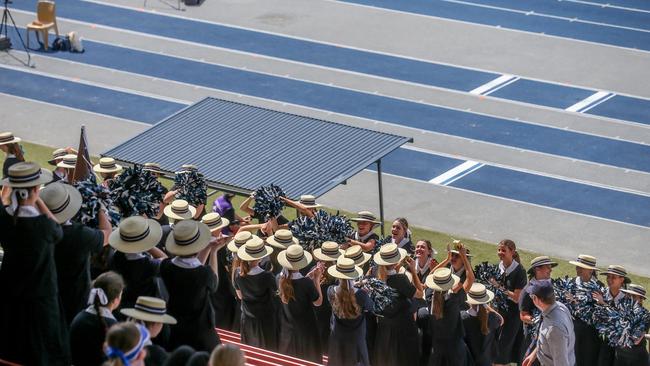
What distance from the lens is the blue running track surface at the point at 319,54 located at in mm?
21750

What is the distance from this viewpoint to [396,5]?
88.3 feet

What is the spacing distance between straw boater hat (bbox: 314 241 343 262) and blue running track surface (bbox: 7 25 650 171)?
878 cm

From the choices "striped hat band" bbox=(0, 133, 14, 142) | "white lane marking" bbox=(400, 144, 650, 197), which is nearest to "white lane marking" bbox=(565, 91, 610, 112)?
"white lane marking" bbox=(400, 144, 650, 197)

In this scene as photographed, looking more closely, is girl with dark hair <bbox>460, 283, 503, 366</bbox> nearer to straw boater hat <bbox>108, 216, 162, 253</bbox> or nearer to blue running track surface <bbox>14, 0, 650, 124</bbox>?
straw boater hat <bbox>108, 216, 162, 253</bbox>

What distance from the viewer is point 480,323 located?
11.3m

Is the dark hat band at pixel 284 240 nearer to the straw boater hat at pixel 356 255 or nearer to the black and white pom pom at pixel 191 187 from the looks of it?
the straw boater hat at pixel 356 255

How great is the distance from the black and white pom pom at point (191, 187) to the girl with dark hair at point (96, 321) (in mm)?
5008

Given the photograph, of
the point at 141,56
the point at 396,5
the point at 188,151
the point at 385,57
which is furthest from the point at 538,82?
the point at 188,151

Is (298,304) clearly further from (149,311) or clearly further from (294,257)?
(149,311)

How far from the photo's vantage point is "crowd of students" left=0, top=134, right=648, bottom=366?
8.21 meters

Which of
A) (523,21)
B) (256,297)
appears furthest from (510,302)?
(523,21)

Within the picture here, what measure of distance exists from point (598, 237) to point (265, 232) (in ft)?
18.6

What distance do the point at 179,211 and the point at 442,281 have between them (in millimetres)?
2730

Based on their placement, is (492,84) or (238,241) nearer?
(238,241)
